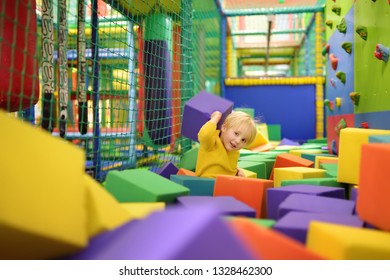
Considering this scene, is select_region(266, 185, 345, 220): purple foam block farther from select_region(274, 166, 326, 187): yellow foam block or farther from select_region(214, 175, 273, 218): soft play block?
select_region(274, 166, 326, 187): yellow foam block

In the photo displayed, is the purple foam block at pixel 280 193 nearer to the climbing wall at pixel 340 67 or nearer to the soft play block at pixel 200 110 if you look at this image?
the soft play block at pixel 200 110

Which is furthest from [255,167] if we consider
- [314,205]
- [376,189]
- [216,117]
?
[376,189]

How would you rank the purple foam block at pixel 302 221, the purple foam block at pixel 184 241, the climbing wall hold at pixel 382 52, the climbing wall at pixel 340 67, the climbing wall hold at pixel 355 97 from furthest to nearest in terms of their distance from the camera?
the climbing wall at pixel 340 67
the climbing wall hold at pixel 355 97
the climbing wall hold at pixel 382 52
the purple foam block at pixel 302 221
the purple foam block at pixel 184 241

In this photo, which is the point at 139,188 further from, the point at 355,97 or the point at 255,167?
the point at 355,97

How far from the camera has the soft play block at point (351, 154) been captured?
4.17 ft

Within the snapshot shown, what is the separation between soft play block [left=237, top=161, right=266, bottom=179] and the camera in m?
1.85

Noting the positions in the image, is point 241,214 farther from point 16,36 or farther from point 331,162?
point 331,162

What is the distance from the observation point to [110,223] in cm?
68

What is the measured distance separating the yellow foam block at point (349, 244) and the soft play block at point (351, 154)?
0.60m

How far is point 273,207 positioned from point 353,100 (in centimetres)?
115

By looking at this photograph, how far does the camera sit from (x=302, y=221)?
786 millimetres

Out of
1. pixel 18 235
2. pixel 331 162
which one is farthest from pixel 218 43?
pixel 18 235

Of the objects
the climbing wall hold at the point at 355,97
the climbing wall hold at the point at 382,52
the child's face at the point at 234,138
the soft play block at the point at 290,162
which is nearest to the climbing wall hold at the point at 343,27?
the climbing wall hold at the point at 355,97

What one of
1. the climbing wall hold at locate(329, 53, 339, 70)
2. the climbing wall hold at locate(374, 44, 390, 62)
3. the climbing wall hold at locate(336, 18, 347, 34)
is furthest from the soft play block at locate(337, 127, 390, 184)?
the climbing wall hold at locate(329, 53, 339, 70)
